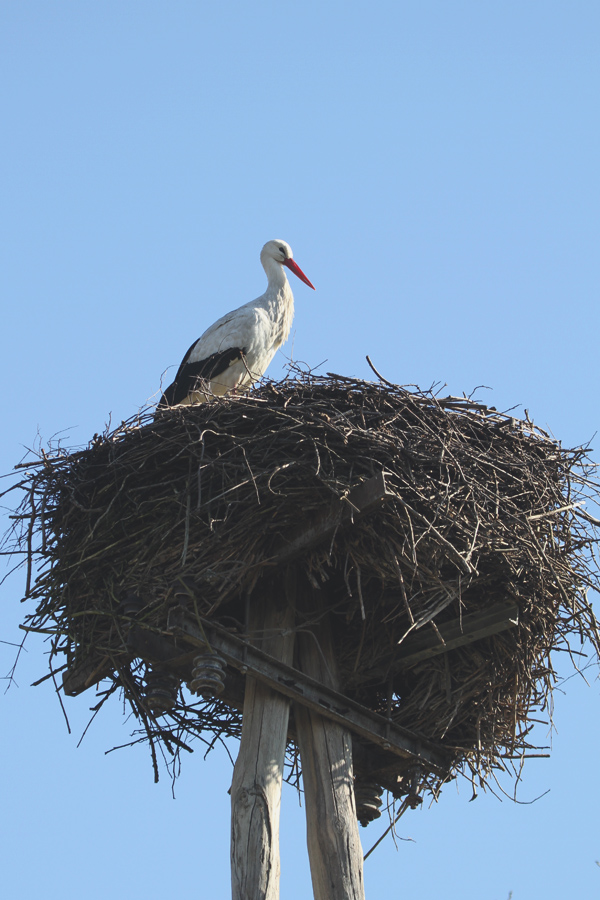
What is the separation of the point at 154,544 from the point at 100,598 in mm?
294

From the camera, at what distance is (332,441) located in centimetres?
411

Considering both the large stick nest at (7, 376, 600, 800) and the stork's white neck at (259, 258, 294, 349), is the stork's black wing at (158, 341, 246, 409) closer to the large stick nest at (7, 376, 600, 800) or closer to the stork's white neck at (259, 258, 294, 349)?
the stork's white neck at (259, 258, 294, 349)

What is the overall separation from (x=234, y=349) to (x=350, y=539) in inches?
116

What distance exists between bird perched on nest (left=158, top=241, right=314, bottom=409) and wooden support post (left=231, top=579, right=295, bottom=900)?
2.49 metres

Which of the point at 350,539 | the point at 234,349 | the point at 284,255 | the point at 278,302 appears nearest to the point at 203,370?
the point at 234,349

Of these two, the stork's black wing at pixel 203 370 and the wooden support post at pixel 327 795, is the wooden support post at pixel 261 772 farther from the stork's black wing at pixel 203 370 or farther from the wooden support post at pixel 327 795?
the stork's black wing at pixel 203 370

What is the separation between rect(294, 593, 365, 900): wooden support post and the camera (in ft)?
11.7

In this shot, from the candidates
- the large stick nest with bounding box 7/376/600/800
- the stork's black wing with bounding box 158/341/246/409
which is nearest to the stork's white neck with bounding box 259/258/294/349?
the stork's black wing with bounding box 158/341/246/409

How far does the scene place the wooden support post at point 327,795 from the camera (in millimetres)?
3562

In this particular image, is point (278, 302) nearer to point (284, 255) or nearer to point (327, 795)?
point (284, 255)

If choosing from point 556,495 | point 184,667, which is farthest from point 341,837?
point 556,495

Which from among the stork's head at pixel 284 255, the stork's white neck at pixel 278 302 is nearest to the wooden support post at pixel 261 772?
the stork's white neck at pixel 278 302

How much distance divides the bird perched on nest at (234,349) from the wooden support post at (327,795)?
2.60 meters

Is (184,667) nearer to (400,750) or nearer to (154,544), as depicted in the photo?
(154,544)
